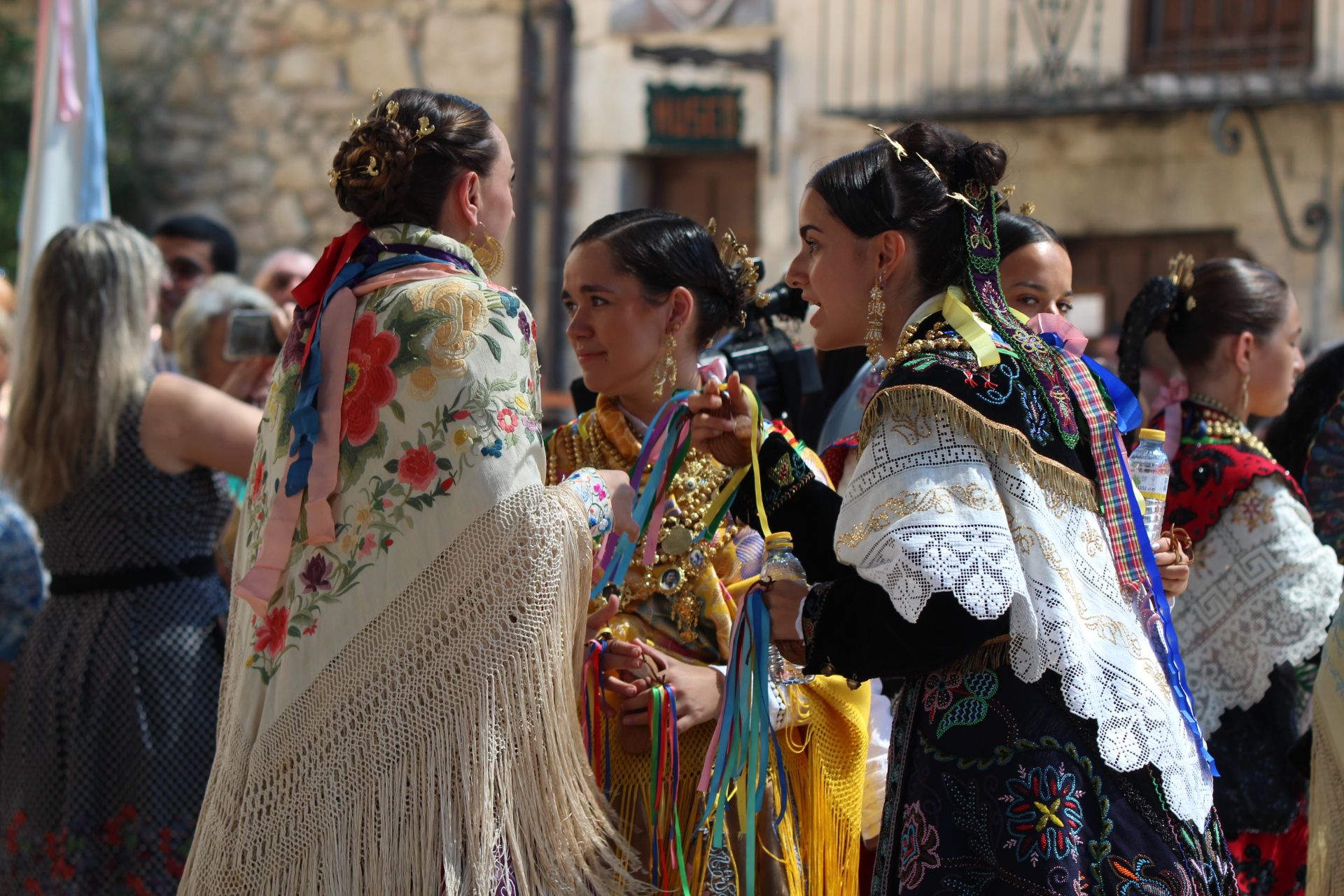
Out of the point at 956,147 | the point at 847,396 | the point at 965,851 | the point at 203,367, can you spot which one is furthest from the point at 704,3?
the point at 965,851

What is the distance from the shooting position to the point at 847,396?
3697 millimetres

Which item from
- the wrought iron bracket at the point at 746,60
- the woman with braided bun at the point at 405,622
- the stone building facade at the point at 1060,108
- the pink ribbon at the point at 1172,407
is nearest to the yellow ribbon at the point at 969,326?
the woman with braided bun at the point at 405,622

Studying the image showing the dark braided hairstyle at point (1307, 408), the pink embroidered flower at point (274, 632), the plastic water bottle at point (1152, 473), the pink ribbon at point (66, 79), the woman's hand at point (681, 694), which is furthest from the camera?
the pink ribbon at point (66, 79)

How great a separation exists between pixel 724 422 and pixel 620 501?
0.72ft

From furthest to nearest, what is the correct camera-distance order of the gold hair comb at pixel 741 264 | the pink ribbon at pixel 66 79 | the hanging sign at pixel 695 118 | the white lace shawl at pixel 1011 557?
the hanging sign at pixel 695 118 → the pink ribbon at pixel 66 79 → the gold hair comb at pixel 741 264 → the white lace shawl at pixel 1011 557

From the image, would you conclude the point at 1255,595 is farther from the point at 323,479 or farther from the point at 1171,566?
the point at 323,479

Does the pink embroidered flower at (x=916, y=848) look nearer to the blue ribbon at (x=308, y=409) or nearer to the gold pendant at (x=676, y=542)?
the gold pendant at (x=676, y=542)

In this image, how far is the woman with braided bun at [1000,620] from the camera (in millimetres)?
1988

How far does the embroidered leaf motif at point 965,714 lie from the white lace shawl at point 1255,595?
4.53 ft

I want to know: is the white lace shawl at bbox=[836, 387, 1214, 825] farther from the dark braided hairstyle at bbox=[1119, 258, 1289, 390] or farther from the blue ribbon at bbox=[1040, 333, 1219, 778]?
the dark braided hairstyle at bbox=[1119, 258, 1289, 390]

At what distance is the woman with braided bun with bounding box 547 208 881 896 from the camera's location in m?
2.66

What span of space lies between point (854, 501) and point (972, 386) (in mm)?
225

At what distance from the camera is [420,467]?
220 centimetres

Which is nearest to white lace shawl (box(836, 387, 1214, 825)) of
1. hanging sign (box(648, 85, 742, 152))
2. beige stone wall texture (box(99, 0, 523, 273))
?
hanging sign (box(648, 85, 742, 152))
